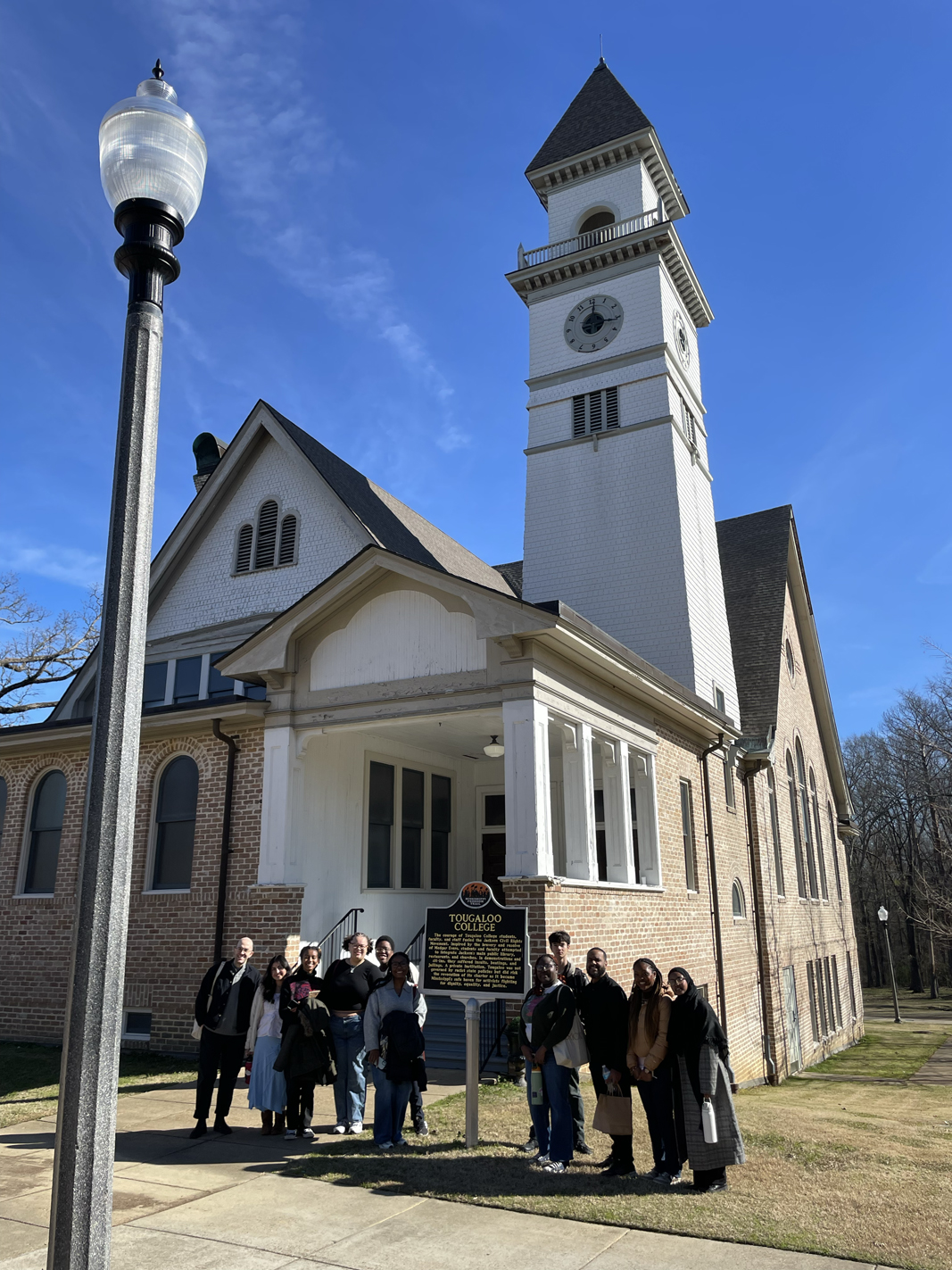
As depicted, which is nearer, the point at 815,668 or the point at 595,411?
the point at 595,411

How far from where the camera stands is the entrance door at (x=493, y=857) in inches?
685

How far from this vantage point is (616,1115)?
23.1 ft

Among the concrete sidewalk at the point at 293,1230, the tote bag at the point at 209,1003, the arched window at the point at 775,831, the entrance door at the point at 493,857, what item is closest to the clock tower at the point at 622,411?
the arched window at the point at 775,831

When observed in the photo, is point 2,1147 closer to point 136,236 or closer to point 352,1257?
point 352,1257

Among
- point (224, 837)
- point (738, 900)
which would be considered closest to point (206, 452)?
point (224, 837)

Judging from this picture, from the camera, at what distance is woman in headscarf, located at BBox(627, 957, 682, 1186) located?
6895mm

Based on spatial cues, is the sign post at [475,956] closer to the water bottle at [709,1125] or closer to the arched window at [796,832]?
the water bottle at [709,1125]

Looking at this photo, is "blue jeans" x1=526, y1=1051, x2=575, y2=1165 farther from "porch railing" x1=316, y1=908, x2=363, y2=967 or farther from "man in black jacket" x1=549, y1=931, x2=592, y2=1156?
"porch railing" x1=316, y1=908, x2=363, y2=967

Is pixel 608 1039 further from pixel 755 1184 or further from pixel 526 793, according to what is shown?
pixel 526 793

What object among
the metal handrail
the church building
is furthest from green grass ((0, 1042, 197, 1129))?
the metal handrail

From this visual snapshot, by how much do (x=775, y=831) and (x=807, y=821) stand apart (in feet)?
15.0

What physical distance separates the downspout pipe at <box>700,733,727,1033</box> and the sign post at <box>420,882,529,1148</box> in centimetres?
1047

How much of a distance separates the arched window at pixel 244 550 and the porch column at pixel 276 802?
5784 millimetres

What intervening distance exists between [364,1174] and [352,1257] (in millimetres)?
1721
